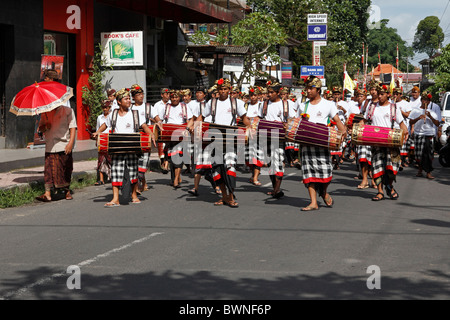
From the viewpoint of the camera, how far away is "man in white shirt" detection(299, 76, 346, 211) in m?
10.3

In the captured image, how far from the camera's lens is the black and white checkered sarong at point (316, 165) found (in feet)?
33.7

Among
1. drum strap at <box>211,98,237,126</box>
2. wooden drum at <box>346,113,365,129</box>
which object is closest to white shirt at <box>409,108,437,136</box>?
wooden drum at <box>346,113,365,129</box>

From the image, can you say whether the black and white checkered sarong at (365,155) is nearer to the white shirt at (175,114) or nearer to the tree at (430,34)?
the white shirt at (175,114)

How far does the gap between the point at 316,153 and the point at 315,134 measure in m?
0.41

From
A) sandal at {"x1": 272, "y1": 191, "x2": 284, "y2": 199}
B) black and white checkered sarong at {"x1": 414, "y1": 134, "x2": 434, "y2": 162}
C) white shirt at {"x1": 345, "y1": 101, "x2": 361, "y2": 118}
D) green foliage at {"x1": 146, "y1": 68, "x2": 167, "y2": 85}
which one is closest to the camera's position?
sandal at {"x1": 272, "y1": 191, "x2": 284, "y2": 199}

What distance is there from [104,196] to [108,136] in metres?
1.81

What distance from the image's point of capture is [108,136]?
10641 millimetres

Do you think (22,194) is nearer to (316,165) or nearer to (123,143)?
(123,143)

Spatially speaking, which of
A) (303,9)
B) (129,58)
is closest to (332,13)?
(303,9)

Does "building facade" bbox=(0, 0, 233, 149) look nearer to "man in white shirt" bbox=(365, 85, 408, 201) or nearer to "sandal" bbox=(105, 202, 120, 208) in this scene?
"sandal" bbox=(105, 202, 120, 208)

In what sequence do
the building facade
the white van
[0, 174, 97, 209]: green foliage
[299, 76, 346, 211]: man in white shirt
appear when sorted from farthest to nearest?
the white van < the building facade < [0, 174, 97, 209]: green foliage < [299, 76, 346, 211]: man in white shirt

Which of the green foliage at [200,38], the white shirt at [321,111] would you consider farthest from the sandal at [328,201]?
the green foliage at [200,38]

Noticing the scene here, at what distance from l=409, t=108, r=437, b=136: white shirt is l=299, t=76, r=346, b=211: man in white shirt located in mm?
5819

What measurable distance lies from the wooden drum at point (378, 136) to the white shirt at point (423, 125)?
4.54 meters
